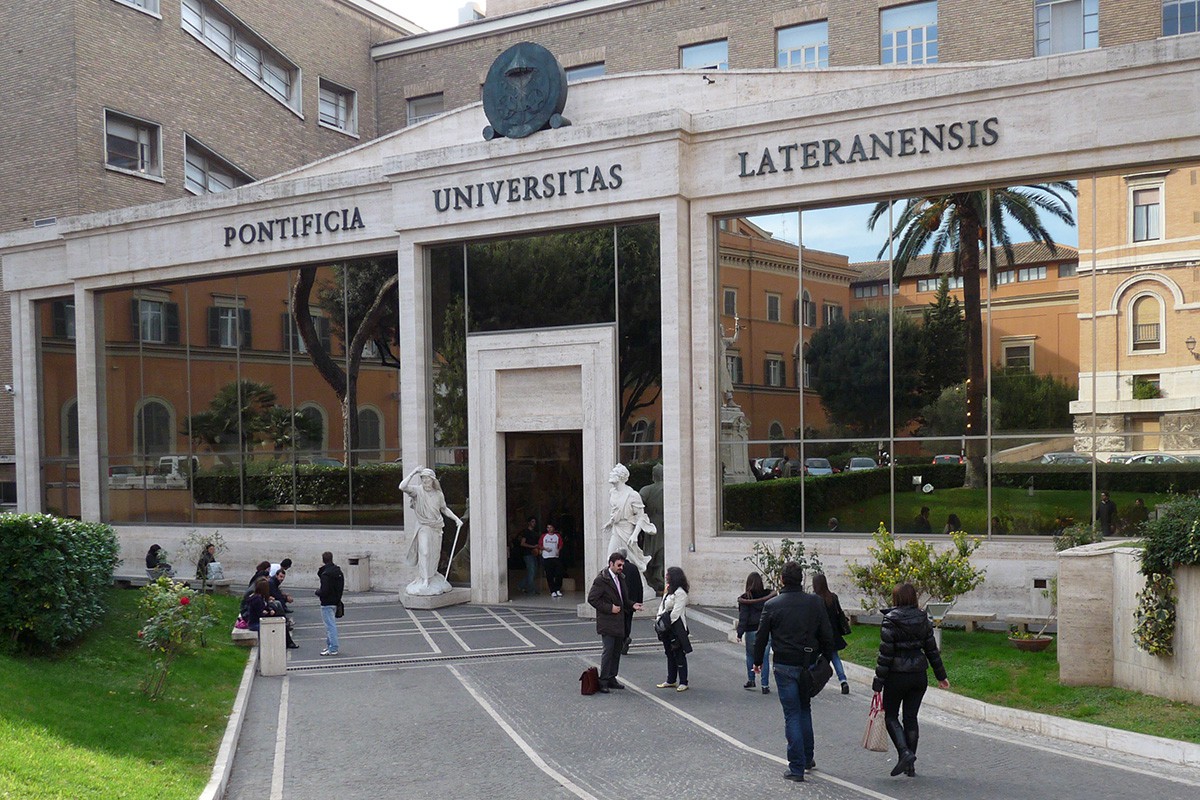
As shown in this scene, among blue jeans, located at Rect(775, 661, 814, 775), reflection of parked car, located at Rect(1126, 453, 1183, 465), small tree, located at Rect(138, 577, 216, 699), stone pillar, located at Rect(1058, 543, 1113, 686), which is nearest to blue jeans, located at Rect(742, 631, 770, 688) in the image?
stone pillar, located at Rect(1058, 543, 1113, 686)

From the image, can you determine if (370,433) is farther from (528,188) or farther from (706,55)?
(706,55)

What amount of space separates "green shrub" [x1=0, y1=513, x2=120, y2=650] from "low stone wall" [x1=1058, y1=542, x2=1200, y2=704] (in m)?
10.9

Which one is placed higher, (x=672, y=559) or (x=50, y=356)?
(x=50, y=356)

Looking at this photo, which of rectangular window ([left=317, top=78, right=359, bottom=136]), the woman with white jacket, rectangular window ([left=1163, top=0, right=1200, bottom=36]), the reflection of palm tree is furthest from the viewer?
rectangular window ([left=317, top=78, right=359, bottom=136])

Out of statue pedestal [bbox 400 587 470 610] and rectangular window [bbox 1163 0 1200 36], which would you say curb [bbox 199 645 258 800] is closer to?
statue pedestal [bbox 400 587 470 610]

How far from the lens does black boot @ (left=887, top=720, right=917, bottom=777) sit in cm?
901

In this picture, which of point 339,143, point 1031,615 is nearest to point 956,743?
point 1031,615

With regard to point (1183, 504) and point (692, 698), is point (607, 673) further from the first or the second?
point (1183, 504)

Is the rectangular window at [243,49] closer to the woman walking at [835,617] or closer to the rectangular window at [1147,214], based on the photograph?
the rectangular window at [1147,214]

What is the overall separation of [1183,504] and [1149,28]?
18319mm

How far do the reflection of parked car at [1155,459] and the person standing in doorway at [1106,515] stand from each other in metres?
0.64

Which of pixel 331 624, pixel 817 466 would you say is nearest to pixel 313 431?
pixel 331 624

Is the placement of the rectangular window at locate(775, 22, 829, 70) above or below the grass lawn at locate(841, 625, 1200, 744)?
above

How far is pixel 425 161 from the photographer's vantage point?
857 inches
